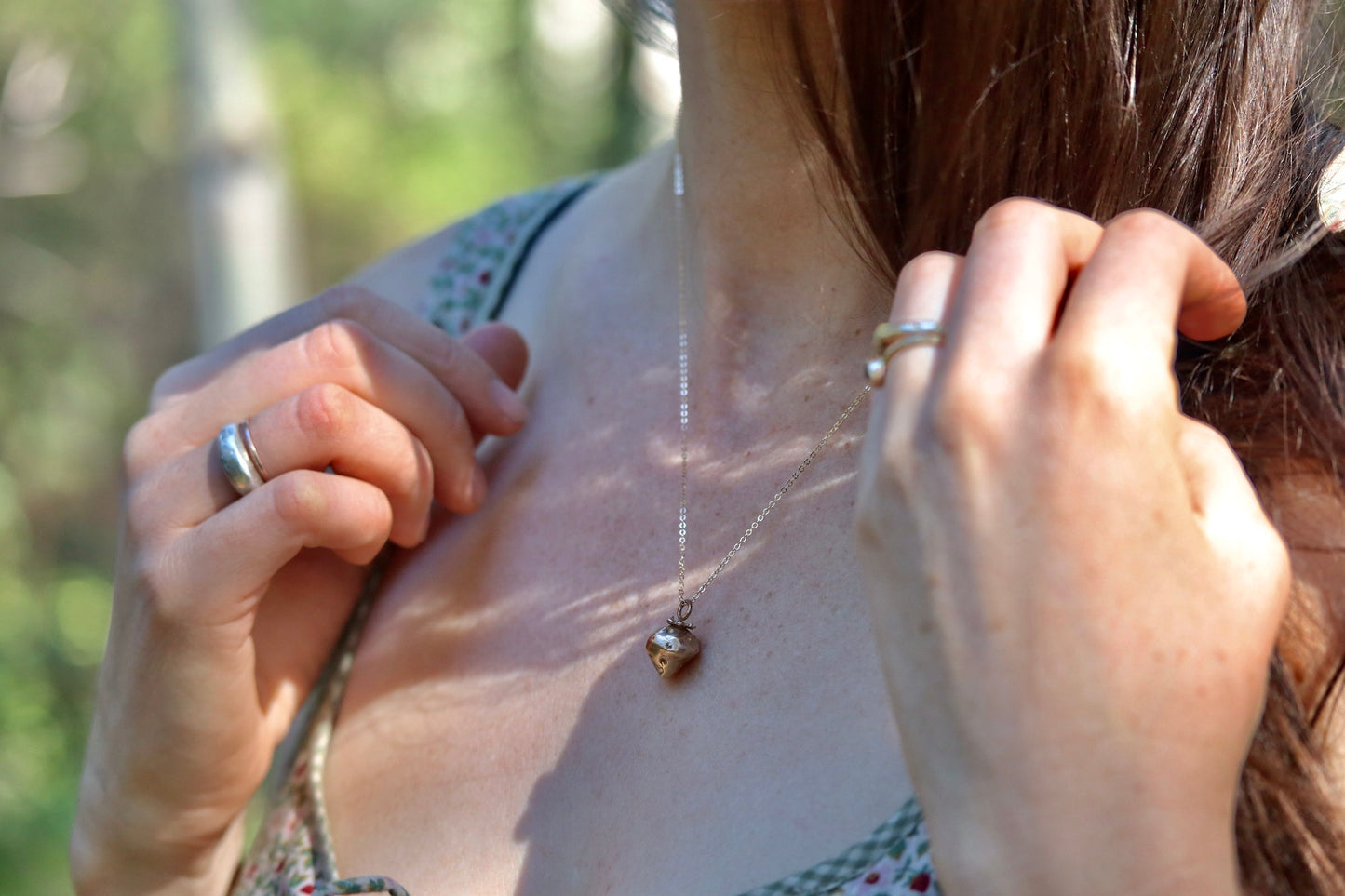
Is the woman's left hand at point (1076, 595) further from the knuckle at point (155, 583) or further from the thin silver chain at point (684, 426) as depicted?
the knuckle at point (155, 583)

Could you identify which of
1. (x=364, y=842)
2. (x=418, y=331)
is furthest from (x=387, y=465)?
(x=364, y=842)

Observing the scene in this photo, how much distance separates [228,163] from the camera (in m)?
4.17

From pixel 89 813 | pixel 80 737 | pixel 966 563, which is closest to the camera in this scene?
pixel 966 563

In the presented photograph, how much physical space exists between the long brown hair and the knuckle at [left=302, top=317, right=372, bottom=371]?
0.56m

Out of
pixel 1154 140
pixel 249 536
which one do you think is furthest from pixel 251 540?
pixel 1154 140

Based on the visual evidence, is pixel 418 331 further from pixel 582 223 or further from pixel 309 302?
pixel 582 223

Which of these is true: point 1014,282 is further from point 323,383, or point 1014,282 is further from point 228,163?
point 228,163

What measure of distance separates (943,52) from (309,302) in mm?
736

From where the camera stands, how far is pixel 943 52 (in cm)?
103

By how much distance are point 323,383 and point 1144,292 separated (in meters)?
0.82

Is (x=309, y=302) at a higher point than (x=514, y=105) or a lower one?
higher

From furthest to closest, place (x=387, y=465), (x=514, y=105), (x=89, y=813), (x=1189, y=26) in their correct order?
1. (x=514, y=105)
2. (x=89, y=813)
3. (x=387, y=465)
4. (x=1189, y=26)

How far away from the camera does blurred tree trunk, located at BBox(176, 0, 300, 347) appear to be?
4.14 metres

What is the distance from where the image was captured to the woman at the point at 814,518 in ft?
2.23
